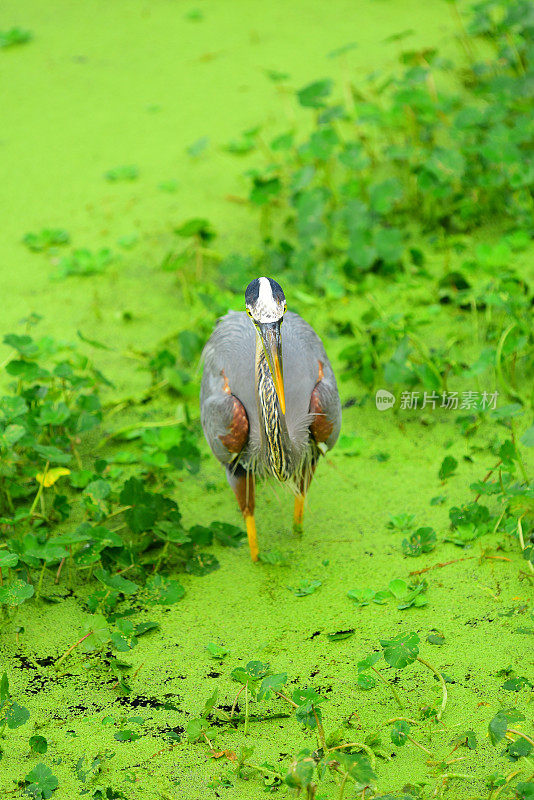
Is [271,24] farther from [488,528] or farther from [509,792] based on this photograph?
[509,792]

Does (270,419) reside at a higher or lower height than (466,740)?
higher

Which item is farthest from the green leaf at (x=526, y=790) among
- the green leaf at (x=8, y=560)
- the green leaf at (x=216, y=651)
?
the green leaf at (x=8, y=560)

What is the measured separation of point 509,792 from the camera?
245cm

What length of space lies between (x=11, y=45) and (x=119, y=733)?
7213 millimetres

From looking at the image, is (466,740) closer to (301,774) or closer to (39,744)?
(301,774)

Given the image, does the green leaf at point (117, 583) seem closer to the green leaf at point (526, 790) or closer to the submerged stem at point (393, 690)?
the submerged stem at point (393, 690)

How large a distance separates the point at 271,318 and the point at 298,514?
1037mm

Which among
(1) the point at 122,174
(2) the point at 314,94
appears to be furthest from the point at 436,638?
(1) the point at 122,174

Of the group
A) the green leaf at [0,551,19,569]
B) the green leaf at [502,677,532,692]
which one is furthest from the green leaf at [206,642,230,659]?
the green leaf at [502,677,532,692]

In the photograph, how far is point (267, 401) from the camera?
127 inches

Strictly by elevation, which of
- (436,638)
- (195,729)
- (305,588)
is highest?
(195,729)

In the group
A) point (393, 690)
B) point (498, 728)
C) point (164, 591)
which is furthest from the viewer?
point (164, 591)

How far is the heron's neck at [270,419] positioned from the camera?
323 cm

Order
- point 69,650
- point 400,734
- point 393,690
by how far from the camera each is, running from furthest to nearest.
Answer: point 69,650 < point 393,690 < point 400,734
